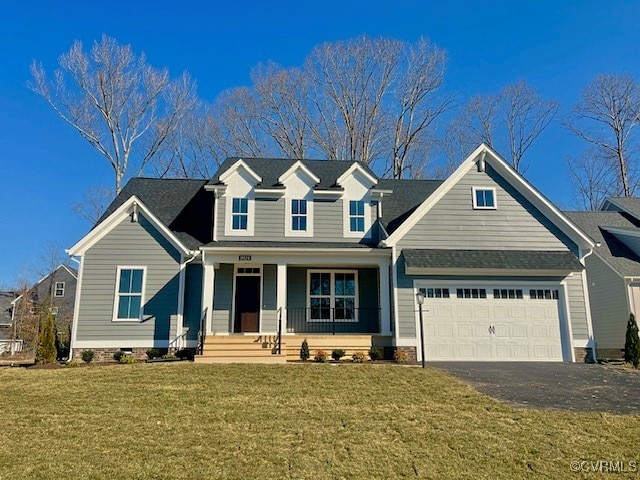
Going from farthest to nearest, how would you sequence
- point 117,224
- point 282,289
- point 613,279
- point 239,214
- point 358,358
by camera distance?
point 613,279
point 239,214
point 117,224
point 282,289
point 358,358

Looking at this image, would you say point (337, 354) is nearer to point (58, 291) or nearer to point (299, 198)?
point (299, 198)

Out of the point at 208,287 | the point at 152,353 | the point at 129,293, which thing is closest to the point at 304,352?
the point at 208,287

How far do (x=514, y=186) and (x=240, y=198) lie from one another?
9470 mm

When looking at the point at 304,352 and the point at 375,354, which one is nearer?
the point at 304,352

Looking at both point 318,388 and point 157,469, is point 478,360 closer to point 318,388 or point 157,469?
point 318,388

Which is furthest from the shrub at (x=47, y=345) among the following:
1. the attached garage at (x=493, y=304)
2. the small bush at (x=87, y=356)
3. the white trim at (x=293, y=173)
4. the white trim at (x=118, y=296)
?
the attached garage at (x=493, y=304)

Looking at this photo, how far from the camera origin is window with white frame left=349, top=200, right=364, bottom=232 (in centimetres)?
1606

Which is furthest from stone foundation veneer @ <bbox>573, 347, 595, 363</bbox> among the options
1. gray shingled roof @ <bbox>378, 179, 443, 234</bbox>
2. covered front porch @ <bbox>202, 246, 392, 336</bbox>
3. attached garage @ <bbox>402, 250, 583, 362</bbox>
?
gray shingled roof @ <bbox>378, 179, 443, 234</bbox>

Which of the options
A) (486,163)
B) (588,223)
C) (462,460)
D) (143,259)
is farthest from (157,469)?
(588,223)

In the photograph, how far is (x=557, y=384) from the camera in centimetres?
1017

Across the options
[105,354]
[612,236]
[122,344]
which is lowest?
[105,354]

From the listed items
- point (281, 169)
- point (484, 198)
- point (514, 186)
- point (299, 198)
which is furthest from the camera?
point (281, 169)

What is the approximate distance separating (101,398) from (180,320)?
5736 mm

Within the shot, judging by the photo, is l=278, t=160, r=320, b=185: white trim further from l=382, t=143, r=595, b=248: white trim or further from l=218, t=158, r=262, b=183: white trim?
l=382, t=143, r=595, b=248: white trim
